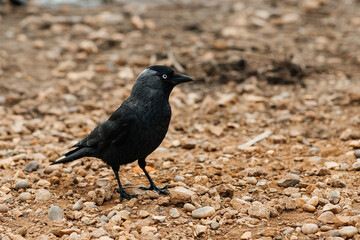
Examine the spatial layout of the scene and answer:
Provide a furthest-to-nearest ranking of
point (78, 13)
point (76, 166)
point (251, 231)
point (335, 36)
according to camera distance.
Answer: point (78, 13) < point (335, 36) < point (76, 166) < point (251, 231)

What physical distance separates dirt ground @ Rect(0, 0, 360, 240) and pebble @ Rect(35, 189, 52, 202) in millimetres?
15

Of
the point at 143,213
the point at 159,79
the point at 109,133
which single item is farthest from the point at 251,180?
the point at 109,133

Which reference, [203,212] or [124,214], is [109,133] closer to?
[124,214]

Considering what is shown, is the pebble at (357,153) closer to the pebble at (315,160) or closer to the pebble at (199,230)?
the pebble at (315,160)

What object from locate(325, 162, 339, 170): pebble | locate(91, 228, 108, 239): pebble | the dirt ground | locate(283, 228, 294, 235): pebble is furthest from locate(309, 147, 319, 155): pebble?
locate(91, 228, 108, 239): pebble

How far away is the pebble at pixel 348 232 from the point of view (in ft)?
12.0

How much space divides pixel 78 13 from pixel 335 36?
493cm

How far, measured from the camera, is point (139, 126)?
4582mm

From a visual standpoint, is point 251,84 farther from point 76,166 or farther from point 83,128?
point 76,166

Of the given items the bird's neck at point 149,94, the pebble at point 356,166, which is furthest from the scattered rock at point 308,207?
the bird's neck at point 149,94

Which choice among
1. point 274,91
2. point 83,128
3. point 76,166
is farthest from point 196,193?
point 274,91

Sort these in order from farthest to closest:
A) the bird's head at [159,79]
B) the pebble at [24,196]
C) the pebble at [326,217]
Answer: the bird's head at [159,79], the pebble at [24,196], the pebble at [326,217]

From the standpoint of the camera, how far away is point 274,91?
24.4 ft

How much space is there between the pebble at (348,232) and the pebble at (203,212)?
102 cm
